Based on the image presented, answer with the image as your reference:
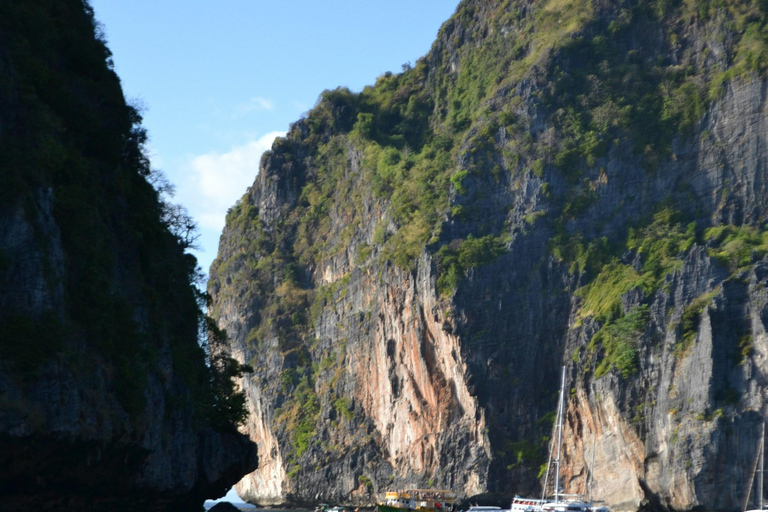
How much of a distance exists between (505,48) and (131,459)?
7266 cm

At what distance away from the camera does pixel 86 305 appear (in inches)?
1594

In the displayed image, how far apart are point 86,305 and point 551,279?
2094 inches

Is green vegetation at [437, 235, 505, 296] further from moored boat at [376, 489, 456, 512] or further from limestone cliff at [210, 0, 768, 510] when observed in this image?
moored boat at [376, 489, 456, 512]

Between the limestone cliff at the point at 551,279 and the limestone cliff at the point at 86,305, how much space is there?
31.6m

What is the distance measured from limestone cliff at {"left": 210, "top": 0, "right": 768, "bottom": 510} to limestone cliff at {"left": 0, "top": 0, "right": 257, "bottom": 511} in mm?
31648

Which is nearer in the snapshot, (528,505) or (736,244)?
(528,505)

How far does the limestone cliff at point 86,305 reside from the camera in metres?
36.0

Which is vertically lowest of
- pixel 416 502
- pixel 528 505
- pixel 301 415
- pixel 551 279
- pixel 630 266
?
pixel 528 505

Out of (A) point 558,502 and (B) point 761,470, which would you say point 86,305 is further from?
(B) point 761,470

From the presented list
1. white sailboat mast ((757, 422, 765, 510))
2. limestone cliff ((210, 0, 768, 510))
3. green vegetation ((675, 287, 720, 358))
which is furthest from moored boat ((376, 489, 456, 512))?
white sailboat mast ((757, 422, 765, 510))

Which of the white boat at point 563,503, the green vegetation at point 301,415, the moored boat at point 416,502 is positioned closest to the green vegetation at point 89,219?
the moored boat at point 416,502

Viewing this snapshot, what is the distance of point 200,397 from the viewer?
56.1 m

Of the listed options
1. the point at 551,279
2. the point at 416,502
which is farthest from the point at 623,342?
the point at 416,502

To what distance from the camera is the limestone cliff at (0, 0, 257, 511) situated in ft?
118
